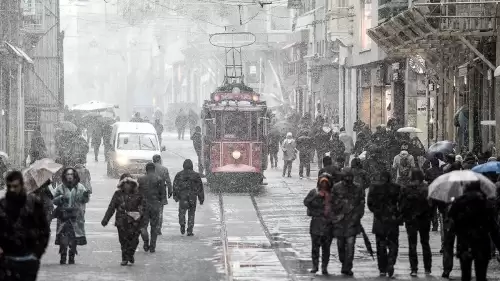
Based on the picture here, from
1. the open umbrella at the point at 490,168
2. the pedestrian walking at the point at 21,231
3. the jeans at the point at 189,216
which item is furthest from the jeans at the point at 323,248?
the pedestrian walking at the point at 21,231

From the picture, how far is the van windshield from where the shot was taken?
44.2 metres

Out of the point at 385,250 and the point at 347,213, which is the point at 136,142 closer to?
the point at 347,213

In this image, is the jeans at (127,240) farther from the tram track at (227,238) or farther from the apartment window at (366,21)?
the apartment window at (366,21)

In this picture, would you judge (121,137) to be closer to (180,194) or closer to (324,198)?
(180,194)

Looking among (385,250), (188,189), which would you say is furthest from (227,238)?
(385,250)

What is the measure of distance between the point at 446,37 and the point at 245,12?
66.0 m

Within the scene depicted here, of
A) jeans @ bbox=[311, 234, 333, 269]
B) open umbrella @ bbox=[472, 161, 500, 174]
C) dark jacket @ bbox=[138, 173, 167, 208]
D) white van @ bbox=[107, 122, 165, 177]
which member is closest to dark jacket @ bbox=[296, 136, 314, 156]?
white van @ bbox=[107, 122, 165, 177]

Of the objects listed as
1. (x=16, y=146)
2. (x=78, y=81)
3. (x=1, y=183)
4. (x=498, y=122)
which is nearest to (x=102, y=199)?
(x=1, y=183)

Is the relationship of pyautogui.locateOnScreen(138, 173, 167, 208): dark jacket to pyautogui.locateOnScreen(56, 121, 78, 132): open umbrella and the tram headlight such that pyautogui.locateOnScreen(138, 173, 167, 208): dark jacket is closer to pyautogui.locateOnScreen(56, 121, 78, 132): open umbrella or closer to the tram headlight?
the tram headlight

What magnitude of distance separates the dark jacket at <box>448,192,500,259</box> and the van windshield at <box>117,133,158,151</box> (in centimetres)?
2825

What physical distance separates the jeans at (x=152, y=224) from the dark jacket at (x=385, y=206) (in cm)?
473

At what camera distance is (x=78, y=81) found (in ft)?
495

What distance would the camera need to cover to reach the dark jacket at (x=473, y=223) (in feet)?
53.4

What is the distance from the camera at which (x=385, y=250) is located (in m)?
19.2
